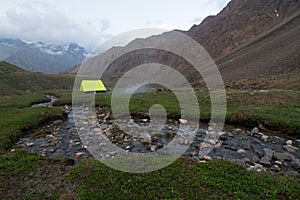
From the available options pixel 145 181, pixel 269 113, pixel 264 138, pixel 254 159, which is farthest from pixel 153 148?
pixel 269 113

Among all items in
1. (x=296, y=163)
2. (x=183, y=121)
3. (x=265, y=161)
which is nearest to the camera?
(x=296, y=163)

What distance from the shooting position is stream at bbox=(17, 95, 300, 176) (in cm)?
1086

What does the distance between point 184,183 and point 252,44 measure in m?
95.3

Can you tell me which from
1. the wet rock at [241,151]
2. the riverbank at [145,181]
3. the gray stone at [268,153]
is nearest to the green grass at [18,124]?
the riverbank at [145,181]

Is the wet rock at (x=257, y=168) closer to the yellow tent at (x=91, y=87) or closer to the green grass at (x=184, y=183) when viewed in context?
the green grass at (x=184, y=183)

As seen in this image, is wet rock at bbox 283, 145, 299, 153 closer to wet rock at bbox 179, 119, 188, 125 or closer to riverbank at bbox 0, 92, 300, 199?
riverbank at bbox 0, 92, 300, 199

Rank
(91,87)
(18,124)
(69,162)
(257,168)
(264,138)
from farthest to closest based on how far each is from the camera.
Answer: (91,87), (18,124), (264,138), (69,162), (257,168)

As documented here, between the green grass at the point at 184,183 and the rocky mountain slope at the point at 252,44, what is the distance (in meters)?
27.2

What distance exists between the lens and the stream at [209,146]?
10.9 metres

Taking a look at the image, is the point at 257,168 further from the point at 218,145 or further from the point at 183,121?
the point at 183,121

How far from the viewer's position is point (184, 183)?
8.54 meters

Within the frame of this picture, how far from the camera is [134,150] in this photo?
12750mm

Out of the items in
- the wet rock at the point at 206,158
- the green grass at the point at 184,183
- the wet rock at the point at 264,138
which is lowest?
the green grass at the point at 184,183

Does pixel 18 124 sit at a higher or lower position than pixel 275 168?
lower
